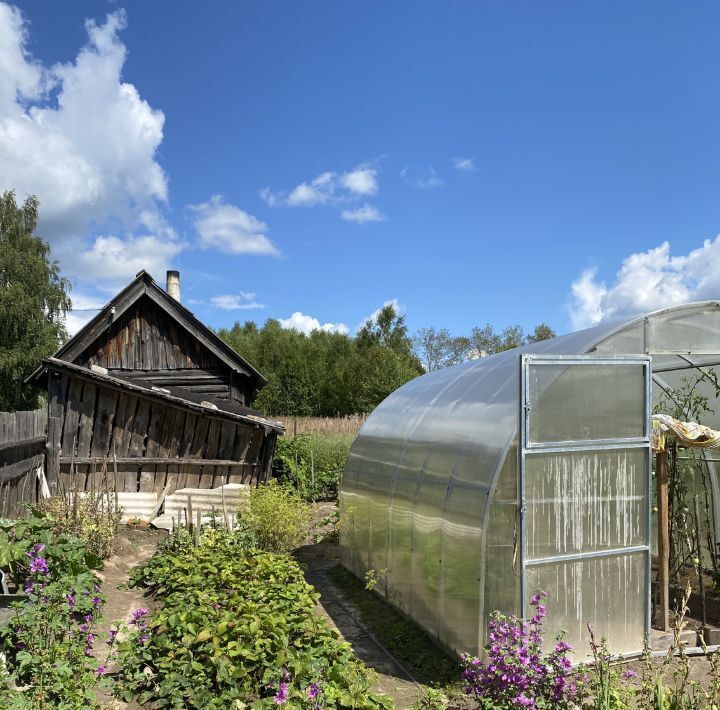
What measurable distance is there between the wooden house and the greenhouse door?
7.62m

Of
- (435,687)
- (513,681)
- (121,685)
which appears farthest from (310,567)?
(513,681)

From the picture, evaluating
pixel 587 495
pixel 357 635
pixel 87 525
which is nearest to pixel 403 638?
pixel 357 635

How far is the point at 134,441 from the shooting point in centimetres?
1241

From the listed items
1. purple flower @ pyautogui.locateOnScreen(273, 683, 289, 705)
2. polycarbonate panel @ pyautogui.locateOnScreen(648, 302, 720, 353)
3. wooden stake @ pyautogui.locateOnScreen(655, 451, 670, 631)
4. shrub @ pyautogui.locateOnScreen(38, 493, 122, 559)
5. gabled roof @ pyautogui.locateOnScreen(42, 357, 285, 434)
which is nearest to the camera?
purple flower @ pyautogui.locateOnScreen(273, 683, 289, 705)

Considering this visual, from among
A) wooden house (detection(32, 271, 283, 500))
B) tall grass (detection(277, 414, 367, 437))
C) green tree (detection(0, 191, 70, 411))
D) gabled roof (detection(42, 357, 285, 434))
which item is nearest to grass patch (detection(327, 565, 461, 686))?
gabled roof (detection(42, 357, 285, 434))

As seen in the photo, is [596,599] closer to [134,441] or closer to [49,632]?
[49,632]

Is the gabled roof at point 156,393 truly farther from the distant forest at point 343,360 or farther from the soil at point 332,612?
the distant forest at point 343,360

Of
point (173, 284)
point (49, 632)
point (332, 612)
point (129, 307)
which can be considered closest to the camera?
point (49, 632)

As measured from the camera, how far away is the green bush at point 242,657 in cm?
454

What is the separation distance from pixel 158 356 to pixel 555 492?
10.5 meters

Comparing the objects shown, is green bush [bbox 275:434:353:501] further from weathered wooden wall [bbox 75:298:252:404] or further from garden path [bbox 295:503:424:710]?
garden path [bbox 295:503:424:710]

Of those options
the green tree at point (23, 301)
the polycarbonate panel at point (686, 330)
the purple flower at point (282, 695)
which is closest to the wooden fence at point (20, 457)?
the purple flower at point (282, 695)

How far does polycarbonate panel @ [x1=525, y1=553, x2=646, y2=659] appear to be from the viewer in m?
5.80

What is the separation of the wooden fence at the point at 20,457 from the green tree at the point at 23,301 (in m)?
16.7
